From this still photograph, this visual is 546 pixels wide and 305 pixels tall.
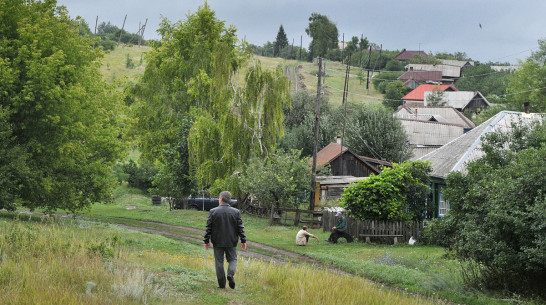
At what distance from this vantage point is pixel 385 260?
1852 cm

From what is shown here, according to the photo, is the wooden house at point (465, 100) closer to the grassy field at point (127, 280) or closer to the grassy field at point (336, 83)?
the grassy field at point (336, 83)

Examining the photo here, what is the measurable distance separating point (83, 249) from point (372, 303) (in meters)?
5.75

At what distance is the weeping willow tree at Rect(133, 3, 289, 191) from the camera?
35.7 m

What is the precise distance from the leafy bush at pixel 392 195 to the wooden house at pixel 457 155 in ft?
3.50

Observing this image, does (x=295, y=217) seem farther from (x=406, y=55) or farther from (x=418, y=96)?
(x=406, y=55)

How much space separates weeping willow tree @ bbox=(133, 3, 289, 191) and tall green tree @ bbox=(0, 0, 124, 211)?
433 inches

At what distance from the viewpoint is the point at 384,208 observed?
79.4ft

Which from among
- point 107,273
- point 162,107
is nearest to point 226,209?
point 107,273

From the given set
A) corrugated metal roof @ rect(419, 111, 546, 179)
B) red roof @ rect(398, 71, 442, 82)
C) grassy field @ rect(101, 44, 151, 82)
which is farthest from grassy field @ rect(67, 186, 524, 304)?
red roof @ rect(398, 71, 442, 82)

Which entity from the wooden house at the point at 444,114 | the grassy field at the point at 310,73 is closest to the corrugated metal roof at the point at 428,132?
the wooden house at the point at 444,114

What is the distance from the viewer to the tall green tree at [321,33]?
153m

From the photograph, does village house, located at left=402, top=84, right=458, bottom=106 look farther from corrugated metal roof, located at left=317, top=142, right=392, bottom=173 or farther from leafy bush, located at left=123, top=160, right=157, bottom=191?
leafy bush, located at left=123, top=160, right=157, bottom=191

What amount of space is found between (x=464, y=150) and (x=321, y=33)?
13018cm

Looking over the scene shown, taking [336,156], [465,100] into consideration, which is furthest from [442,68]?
[336,156]
